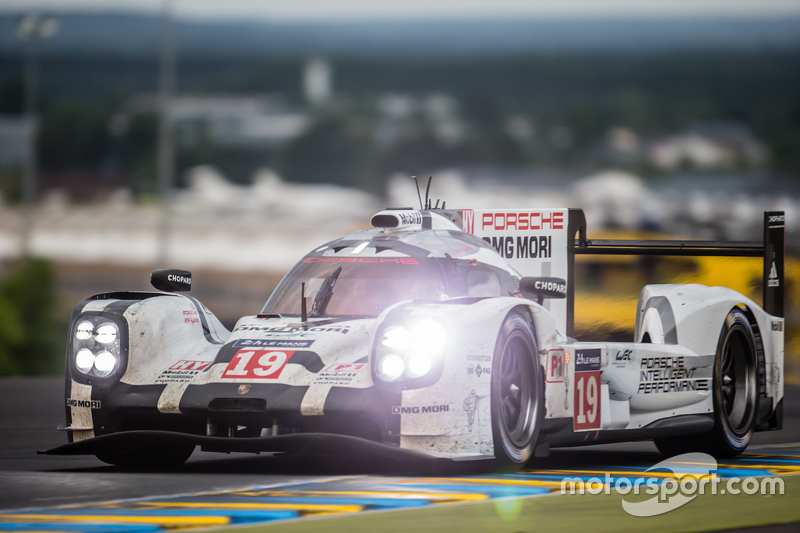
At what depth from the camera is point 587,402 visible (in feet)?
26.0

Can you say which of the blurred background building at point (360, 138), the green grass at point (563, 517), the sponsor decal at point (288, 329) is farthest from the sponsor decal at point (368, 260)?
the blurred background building at point (360, 138)

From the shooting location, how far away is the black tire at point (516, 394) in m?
6.91

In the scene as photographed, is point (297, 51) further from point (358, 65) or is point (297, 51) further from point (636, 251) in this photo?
point (636, 251)

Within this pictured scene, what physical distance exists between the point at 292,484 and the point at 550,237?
4160 mm

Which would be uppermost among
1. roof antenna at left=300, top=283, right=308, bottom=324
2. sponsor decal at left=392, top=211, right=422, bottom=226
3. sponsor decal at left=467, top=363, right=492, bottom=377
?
sponsor decal at left=392, top=211, right=422, bottom=226

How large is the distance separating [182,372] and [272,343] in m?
0.49

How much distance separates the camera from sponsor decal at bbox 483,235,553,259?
10211mm

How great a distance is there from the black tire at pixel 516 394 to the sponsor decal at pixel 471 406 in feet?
0.45

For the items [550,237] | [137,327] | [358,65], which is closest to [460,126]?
[358,65]

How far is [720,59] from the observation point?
152ft

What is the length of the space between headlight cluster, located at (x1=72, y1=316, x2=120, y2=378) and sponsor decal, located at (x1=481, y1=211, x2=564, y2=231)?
12.1 ft

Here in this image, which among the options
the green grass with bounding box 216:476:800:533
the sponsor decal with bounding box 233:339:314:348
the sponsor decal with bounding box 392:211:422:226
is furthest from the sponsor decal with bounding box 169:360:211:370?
the green grass with bounding box 216:476:800:533

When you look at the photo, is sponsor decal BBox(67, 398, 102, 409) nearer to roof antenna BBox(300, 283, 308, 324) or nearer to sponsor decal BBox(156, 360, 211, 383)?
sponsor decal BBox(156, 360, 211, 383)

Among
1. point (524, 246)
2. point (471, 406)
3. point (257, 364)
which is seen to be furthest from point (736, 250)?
point (257, 364)
